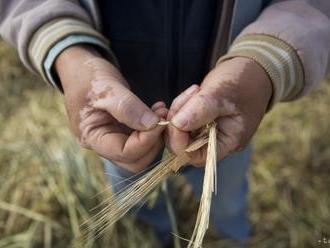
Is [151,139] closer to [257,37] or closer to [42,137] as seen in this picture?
[257,37]

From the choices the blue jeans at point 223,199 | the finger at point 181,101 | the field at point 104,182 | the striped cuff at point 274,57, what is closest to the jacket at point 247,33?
the striped cuff at point 274,57

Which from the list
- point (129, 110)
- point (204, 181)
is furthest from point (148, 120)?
point (204, 181)

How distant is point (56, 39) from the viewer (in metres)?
0.84

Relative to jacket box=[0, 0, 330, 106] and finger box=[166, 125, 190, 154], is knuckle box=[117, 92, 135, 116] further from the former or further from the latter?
jacket box=[0, 0, 330, 106]

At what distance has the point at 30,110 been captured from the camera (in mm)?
1904

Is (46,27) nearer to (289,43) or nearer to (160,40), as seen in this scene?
(160,40)

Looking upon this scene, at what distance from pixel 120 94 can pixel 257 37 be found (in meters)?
0.26

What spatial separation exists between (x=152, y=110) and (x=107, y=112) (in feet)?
0.23

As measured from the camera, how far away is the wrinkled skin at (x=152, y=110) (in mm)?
699

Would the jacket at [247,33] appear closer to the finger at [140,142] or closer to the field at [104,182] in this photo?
the finger at [140,142]

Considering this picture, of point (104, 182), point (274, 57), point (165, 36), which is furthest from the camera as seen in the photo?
point (104, 182)

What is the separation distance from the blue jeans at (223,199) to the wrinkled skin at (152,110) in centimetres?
30

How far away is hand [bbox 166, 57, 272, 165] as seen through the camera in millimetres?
685

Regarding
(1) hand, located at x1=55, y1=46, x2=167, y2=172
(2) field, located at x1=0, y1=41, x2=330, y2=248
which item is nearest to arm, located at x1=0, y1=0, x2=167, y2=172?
(1) hand, located at x1=55, y1=46, x2=167, y2=172
